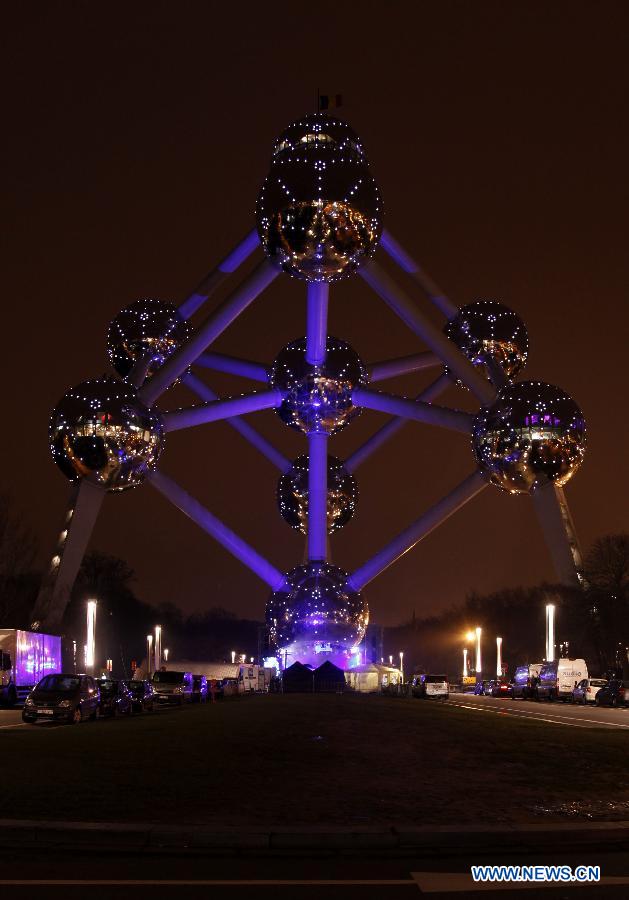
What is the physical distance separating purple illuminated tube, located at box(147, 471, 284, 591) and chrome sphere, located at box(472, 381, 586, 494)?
10898 mm

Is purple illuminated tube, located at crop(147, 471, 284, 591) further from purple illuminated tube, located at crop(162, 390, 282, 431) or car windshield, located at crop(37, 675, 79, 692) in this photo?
car windshield, located at crop(37, 675, 79, 692)

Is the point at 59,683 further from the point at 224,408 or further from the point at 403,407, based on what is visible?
the point at 403,407

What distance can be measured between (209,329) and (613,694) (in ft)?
65.1

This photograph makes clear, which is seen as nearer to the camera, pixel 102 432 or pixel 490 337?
pixel 102 432

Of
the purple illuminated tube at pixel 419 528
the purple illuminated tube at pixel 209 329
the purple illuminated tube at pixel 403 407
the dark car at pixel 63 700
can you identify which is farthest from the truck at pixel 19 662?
the purple illuminated tube at pixel 403 407

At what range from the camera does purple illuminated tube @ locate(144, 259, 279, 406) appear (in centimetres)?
3894

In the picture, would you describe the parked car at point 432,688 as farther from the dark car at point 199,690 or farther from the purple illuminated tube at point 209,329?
the purple illuminated tube at point 209,329

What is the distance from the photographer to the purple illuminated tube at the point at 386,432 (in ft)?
162

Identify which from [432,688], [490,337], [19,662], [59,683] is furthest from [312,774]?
[432,688]

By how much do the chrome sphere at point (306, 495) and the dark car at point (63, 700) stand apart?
17.8m

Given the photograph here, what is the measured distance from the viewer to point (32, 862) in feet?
28.1

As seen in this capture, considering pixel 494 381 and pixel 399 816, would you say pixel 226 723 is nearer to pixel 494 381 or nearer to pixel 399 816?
pixel 399 816

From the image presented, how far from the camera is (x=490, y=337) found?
42.7 m

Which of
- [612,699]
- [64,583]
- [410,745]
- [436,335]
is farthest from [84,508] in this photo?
[410,745]
